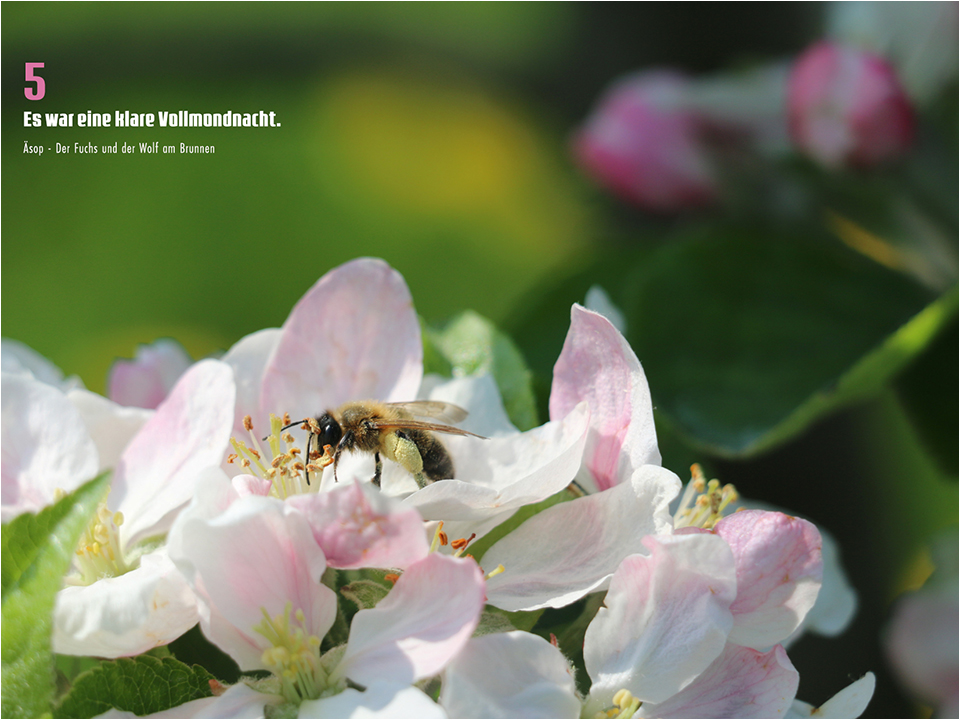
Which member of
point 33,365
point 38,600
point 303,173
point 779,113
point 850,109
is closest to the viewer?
point 38,600

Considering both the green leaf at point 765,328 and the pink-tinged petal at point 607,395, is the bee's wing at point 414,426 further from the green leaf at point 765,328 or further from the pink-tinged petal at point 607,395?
the green leaf at point 765,328

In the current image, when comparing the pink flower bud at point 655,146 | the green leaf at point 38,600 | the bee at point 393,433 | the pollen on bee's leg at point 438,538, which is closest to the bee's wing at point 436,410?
the bee at point 393,433

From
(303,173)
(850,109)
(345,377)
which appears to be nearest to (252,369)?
(345,377)

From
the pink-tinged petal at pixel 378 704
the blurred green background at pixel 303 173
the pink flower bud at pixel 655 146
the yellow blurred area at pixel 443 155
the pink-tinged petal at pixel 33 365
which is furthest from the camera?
the yellow blurred area at pixel 443 155

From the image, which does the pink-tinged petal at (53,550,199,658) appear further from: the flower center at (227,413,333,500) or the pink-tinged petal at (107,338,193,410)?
the pink-tinged petal at (107,338,193,410)

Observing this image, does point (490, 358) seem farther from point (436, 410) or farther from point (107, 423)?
point (107, 423)

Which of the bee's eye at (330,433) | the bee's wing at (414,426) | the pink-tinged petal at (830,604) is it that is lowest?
the pink-tinged petal at (830,604)

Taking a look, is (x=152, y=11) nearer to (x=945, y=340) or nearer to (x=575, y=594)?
(x=945, y=340)
